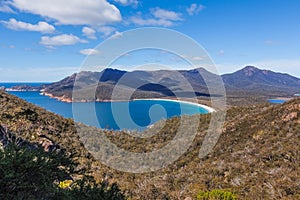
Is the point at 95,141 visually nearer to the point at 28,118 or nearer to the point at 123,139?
the point at 123,139

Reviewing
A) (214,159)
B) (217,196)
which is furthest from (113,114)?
(217,196)

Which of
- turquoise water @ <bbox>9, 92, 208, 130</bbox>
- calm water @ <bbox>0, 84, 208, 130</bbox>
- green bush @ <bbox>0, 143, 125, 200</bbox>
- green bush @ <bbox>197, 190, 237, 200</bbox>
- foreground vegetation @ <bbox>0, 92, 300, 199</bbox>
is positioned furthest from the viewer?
turquoise water @ <bbox>9, 92, 208, 130</bbox>

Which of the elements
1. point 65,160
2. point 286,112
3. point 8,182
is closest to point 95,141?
point 286,112

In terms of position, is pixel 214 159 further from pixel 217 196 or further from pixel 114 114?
pixel 114 114

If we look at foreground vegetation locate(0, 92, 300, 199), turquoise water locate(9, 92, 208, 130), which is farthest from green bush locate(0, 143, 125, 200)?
turquoise water locate(9, 92, 208, 130)

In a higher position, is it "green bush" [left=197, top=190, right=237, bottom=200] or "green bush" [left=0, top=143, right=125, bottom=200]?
"green bush" [left=0, top=143, right=125, bottom=200]

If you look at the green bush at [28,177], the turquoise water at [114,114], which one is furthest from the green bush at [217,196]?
the turquoise water at [114,114]

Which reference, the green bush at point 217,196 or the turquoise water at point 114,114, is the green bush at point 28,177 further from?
the turquoise water at point 114,114

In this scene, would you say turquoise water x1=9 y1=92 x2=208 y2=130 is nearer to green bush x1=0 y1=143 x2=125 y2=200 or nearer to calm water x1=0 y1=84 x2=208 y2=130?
calm water x1=0 y1=84 x2=208 y2=130
